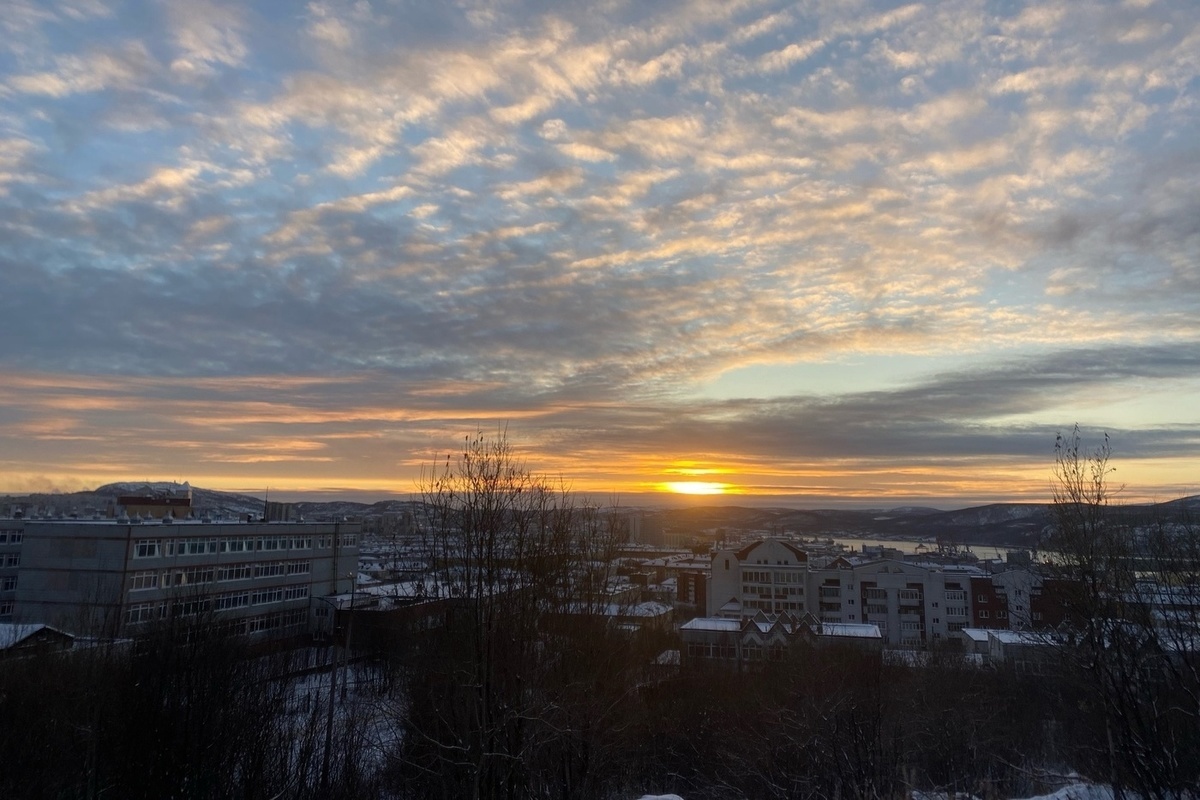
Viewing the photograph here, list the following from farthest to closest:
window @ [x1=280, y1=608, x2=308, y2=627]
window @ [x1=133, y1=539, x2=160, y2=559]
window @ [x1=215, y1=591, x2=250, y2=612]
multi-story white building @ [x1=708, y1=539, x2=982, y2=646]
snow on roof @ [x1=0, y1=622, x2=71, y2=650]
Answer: multi-story white building @ [x1=708, y1=539, x2=982, y2=646] → window @ [x1=280, y1=608, x2=308, y2=627] → window @ [x1=215, y1=591, x2=250, y2=612] → window @ [x1=133, y1=539, x2=160, y2=559] → snow on roof @ [x1=0, y1=622, x2=71, y2=650]

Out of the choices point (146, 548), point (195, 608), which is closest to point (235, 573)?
point (146, 548)

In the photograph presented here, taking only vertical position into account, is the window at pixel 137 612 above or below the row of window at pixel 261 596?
above

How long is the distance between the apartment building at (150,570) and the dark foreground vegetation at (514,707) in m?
18.3

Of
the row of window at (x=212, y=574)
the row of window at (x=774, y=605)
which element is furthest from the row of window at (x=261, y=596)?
the row of window at (x=774, y=605)

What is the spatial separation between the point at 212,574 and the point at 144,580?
385 centimetres

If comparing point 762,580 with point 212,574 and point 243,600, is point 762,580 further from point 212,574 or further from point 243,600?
point 212,574

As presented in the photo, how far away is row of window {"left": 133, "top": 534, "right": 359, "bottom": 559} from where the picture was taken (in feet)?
142

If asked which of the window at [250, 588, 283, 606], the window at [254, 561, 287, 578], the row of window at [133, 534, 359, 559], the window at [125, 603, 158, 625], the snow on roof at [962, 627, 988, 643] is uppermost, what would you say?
the row of window at [133, 534, 359, 559]

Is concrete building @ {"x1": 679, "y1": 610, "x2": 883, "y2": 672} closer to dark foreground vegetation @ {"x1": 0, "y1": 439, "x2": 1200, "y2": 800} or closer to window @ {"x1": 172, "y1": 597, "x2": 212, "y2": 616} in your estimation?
dark foreground vegetation @ {"x1": 0, "y1": 439, "x2": 1200, "y2": 800}

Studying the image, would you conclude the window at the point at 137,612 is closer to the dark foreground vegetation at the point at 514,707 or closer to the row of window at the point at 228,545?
the row of window at the point at 228,545

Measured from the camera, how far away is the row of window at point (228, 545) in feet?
142

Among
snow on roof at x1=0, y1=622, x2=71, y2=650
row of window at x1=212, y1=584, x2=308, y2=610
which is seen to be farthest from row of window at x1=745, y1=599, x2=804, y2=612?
snow on roof at x1=0, y1=622, x2=71, y2=650

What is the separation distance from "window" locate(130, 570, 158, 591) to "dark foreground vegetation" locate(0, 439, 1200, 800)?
23.3 meters

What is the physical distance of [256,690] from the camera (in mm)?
17906
